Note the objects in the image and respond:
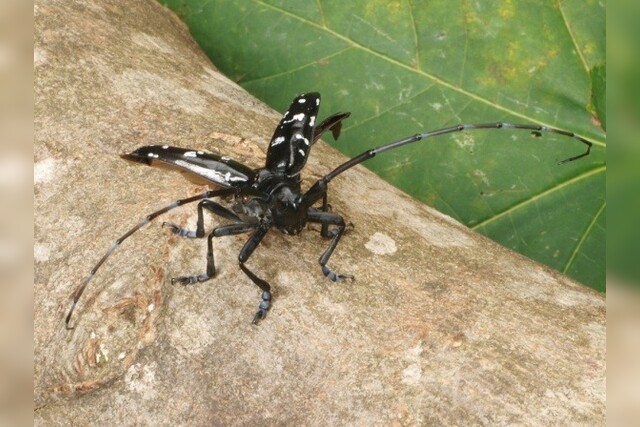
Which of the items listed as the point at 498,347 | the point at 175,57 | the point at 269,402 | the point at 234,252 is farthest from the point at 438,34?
the point at 269,402

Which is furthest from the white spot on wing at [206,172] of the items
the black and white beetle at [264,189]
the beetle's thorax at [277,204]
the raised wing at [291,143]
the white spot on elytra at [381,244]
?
the white spot on elytra at [381,244]

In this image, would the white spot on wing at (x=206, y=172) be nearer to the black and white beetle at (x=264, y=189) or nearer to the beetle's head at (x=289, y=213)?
the black and white beetle at (x=264, y=189)

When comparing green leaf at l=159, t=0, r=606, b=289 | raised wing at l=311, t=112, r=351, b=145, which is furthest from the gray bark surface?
green leaf at l=159, t=0, r=606, b=289

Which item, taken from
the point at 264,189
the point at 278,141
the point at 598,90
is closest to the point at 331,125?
the point at 278,141

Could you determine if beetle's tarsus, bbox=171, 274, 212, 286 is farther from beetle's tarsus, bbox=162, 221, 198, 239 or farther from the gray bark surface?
beetle's tarsus, bbox=162, 221, 198, 239

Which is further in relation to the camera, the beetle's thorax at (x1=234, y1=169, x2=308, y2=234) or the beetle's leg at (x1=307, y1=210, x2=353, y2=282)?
the beetle's thorax at (x1=234, y1=169, x2=308, y2=234)
